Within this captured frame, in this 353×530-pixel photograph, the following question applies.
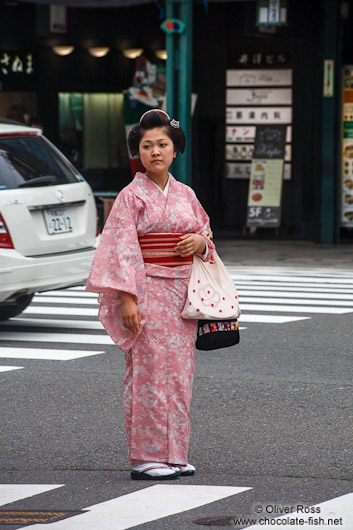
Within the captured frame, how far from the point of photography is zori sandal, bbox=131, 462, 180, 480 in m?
4.75

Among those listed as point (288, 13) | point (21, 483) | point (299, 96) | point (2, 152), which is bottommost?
point (21, 483)

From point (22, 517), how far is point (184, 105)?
1161cm

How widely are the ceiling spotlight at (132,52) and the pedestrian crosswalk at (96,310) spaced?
5.73m

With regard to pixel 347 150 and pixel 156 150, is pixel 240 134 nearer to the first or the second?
pixel 347 150

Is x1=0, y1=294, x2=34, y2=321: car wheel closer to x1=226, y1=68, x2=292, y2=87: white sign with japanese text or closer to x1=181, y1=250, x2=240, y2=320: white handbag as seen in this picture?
x1=181, y1=250, x2=240, y2=320: white handbag

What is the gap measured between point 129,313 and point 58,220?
13.7ft

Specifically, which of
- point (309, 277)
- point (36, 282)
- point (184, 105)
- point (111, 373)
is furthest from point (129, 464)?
point (184, 105)

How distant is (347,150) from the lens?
1769 centimetres

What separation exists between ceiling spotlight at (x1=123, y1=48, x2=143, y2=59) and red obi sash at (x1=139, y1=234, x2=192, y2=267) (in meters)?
14.5

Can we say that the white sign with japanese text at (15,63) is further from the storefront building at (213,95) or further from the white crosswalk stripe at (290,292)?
the white crosswalk stripe at (290,292)

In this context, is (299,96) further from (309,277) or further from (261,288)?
(261,288)

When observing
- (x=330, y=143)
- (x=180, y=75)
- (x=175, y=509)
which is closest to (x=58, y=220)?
(x=175, y=509)

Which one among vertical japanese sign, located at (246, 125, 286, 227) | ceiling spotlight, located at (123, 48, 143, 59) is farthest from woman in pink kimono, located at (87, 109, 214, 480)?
ceiling spotlight, located at (123, 48, 143, 59)

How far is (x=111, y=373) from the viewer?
23.9ft
